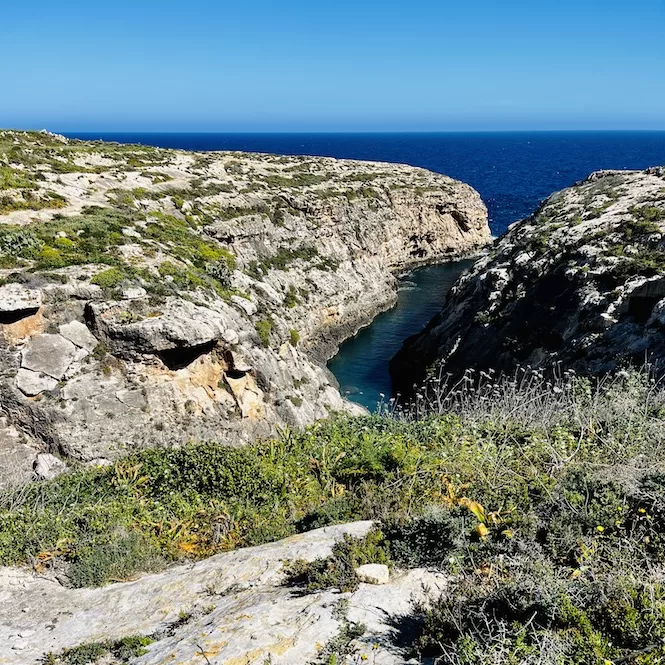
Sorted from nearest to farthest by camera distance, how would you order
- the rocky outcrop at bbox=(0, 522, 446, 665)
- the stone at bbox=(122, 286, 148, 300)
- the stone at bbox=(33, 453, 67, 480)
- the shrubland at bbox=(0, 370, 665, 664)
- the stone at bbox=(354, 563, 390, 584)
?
the shrubland at bbox=(0, 370, 665, 664), the rocky outcrop at bbox=(0, 522, 446, 665), the stone at bbox=(354, 563, 390, 584), the stone at bbox=(33, 453, 67, 480), the stone at bbox=(122, 286, 148, 300)

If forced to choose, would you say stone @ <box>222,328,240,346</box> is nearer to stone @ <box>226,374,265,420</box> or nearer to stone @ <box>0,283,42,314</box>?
stone @ <box>226,374,265,420</box>

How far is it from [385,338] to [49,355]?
113 feet

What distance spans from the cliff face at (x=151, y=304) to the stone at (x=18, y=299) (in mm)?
58

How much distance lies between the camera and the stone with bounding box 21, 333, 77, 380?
68.7 ft

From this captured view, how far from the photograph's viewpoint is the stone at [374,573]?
259 inches

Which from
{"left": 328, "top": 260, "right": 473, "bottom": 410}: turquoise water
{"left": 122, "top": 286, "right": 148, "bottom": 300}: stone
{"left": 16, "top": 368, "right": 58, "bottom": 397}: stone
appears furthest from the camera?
{"left": 328, "top": 260, "right": 473, "bottom": 410}: turquoise water

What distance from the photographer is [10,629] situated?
25.0 ft

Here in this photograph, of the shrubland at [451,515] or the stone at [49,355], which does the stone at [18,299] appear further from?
the shrubland at [451,515]

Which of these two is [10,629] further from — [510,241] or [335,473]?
[510,241]

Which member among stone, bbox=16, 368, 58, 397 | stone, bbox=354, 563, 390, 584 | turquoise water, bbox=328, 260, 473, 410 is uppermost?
stone, bbox=354, 563, 390, 584

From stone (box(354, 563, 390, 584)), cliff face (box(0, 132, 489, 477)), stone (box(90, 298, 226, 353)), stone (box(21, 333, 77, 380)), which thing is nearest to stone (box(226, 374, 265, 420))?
cliff face (box(0, 132, 489, 477))

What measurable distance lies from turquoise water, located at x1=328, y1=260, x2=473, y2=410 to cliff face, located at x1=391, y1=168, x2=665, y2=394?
210cm

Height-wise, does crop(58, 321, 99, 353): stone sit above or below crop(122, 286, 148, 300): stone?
below

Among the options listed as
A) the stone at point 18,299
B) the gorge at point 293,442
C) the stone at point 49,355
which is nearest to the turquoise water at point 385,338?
the gorge at point 293,442
